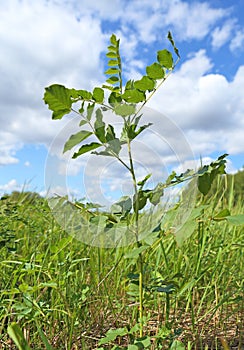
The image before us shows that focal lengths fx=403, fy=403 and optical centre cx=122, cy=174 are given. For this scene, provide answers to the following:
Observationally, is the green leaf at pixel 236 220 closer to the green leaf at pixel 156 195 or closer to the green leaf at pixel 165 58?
the green leaf at pixel 156 195

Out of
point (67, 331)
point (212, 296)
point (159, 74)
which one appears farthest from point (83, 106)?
point (212, 296)

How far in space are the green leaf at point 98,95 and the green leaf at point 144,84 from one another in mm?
93

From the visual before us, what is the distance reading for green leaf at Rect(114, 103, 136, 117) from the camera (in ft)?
3.45

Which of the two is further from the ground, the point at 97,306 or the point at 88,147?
the point at 88,147

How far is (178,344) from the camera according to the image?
44.3 inches

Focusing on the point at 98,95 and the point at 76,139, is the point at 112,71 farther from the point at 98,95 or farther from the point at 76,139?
the point at 76,139

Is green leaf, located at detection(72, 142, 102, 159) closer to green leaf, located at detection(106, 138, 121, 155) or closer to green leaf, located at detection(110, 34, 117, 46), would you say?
green leaf, located at detection(106, 138, 121, 155)

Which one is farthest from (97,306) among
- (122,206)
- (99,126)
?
(99,126)

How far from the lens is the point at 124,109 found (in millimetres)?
1054

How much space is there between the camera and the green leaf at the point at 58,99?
0.99 metres

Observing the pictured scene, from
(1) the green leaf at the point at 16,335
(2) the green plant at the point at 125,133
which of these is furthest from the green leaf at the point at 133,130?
(1) the green leaf at the point at 16,335

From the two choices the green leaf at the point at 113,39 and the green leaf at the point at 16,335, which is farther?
the green leaf at the point at 113,39

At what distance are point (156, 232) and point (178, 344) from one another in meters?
0.33

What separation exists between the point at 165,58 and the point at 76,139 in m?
0.32
